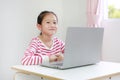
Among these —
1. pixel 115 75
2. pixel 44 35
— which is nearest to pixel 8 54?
pixel 44 35

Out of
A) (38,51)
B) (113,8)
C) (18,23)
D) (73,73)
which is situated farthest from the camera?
(113,8)

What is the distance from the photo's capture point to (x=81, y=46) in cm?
155

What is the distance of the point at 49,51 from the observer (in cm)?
207

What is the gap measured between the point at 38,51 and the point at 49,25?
0.24 metres

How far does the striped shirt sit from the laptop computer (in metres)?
0.16

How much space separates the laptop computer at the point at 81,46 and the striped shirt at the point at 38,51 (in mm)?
157

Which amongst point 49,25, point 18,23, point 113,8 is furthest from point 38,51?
point 113,8

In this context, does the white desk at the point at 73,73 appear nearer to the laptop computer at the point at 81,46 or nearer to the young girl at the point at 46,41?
the laptop computer at the point at 81,46

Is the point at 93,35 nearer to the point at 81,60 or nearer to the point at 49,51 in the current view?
the point at 81,60

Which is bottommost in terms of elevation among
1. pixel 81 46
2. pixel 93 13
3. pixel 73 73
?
pixel 73 73

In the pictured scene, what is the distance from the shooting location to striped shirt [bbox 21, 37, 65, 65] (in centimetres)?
177

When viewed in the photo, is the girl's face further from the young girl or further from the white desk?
the white desk

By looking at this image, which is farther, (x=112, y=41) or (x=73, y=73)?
(x=112, y=41)

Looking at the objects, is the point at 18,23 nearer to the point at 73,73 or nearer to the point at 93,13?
the point at 93,13
